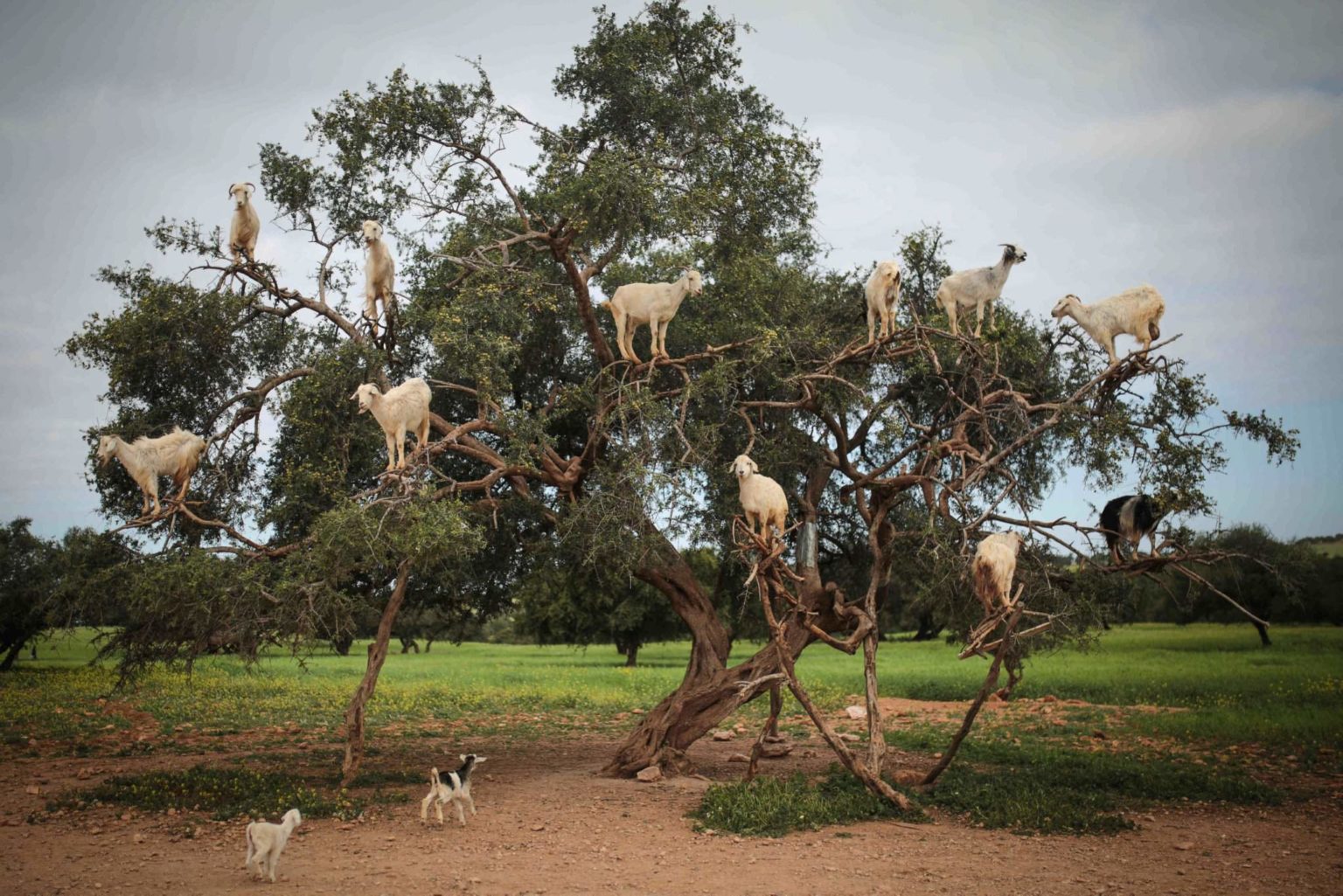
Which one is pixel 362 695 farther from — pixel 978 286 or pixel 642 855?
pixel 978 286

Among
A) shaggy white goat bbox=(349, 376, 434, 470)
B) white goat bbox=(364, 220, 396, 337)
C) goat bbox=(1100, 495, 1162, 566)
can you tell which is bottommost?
goat bbox=(1100, 495, 1162, 566)

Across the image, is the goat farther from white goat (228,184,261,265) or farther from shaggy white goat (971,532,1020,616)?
white goat (228,184,261,265)

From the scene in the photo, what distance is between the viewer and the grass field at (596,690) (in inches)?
679

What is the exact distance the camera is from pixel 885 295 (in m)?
11.2

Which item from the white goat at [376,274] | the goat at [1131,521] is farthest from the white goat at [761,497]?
the white goat at [376,274]

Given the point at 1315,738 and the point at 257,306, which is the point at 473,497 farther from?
the point at 1315,738

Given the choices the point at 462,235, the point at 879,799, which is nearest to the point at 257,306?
the point at 462,235

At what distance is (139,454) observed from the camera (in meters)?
10.1

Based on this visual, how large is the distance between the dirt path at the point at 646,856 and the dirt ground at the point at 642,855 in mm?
24

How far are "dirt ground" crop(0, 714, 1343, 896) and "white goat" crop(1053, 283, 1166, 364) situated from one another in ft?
15.7

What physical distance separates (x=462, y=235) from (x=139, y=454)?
489 cm

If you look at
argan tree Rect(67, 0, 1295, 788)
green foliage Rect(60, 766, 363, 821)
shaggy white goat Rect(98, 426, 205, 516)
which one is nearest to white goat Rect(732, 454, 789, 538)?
argan tree Rect(67, 0, 1295, 788)

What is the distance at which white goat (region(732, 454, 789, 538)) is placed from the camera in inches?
396

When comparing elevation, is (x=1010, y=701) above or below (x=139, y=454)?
below
